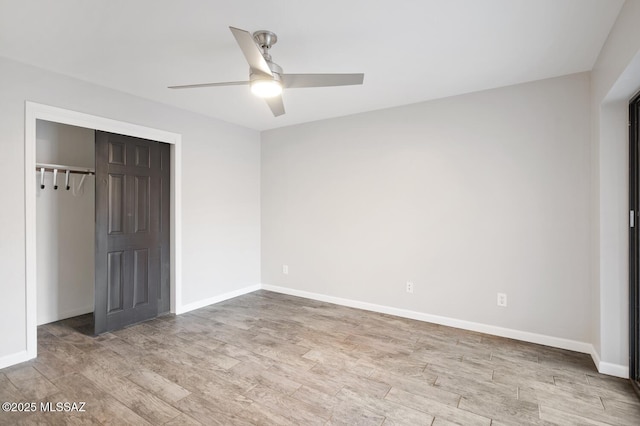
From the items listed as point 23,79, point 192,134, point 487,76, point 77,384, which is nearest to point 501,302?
point 487,76

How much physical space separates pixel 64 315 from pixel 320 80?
3969 millimetres

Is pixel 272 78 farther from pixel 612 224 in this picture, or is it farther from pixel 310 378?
pixel 612 224

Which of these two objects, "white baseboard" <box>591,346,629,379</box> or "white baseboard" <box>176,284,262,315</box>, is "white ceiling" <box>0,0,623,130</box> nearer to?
"white baseboard" <box>591,346,629,379</box>

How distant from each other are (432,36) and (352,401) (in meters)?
2.59

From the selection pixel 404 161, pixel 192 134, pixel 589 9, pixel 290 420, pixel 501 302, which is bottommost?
pixel 290 420

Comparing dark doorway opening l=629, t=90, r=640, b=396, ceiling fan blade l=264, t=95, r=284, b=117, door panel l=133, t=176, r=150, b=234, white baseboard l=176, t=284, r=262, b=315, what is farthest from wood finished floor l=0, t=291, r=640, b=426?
ceiling fan blade l=264, t=95, r=284, b=117

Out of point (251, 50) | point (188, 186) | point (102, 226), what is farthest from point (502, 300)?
point (102, 226)

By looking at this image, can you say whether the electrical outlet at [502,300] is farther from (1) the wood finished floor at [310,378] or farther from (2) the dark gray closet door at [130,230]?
(2) the dark gray closet door at [130,230]

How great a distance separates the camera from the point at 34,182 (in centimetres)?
268

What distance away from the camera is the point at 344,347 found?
9.57ft

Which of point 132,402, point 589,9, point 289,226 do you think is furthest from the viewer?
point 289,226

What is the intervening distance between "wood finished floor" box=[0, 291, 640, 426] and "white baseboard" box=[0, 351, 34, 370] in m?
0.06

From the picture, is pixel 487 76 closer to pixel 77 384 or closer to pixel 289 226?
pixel 289 226

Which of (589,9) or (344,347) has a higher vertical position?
(589,9)
